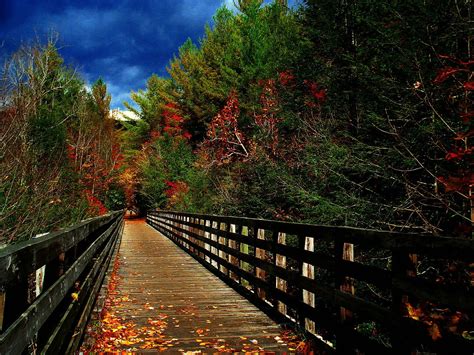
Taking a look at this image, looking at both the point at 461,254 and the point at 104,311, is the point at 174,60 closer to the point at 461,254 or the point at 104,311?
the point at 104,311

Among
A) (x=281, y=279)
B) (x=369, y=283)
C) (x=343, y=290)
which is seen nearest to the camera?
(x=343, y=290)

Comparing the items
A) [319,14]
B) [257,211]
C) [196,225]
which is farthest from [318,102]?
[196,225]

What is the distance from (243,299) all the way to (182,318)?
1.55m

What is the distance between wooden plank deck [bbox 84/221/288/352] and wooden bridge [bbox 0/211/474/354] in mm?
15

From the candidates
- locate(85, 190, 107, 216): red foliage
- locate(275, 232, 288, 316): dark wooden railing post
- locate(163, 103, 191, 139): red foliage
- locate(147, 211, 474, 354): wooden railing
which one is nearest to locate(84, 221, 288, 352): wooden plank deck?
locate(275, 232, 288, 316): dark wooden railing post

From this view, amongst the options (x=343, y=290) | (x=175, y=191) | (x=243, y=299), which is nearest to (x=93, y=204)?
(x=175, y=191)

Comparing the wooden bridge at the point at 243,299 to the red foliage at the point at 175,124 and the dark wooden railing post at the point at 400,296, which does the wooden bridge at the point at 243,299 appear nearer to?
the dark wooden railing post at the point at 400,296

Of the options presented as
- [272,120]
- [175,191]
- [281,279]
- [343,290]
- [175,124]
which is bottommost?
[281,279]

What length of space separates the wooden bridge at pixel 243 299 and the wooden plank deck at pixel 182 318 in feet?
0.05

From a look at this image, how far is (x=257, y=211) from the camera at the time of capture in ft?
58.6

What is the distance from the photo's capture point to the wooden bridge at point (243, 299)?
2.67 metres

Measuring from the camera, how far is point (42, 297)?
2.54 m

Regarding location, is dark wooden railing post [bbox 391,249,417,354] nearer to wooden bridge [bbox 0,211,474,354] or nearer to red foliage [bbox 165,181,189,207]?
wooden bridge [bbox 0,211,474,354]

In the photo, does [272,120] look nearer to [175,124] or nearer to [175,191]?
[175,191]
